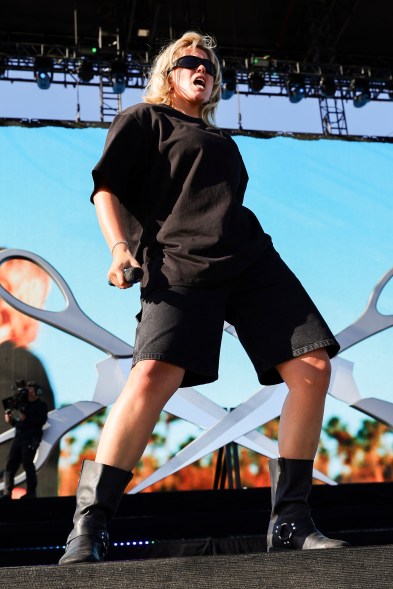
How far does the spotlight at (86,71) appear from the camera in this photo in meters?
8.30

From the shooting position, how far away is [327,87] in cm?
855

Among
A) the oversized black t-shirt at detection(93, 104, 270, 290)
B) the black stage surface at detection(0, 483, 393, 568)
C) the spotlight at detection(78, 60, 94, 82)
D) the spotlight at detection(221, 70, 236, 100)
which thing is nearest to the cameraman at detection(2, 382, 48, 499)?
the black stage surface at detection(0, 483, 393, 568)

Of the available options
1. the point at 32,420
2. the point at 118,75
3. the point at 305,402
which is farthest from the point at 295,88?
the point at 305,402

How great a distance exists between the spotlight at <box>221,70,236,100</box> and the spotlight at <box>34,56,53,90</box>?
6.56 ft

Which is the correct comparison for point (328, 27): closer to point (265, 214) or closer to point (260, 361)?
point (265, 214)

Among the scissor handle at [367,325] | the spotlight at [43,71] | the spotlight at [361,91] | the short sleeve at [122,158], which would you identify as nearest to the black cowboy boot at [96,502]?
the short sleeve at [122,158]

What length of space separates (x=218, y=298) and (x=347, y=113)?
26.0ft

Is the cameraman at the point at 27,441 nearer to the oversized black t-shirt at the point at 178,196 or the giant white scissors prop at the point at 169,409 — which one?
the giant white scissors prop at the point at 169,409

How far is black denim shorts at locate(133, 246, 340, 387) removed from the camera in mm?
1541

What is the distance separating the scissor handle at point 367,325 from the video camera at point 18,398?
2.71 m

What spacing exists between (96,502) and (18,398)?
4798 mm

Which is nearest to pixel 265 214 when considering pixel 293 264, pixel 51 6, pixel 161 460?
pixel 293 264

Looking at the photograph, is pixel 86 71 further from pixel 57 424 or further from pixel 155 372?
pixel 155 372

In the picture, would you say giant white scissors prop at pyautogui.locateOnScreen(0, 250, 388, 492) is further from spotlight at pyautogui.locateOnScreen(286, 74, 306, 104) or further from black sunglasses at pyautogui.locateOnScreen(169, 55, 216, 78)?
black sunglasses at pyautogui.locateOnScreen(169, 55, 216, 78)
